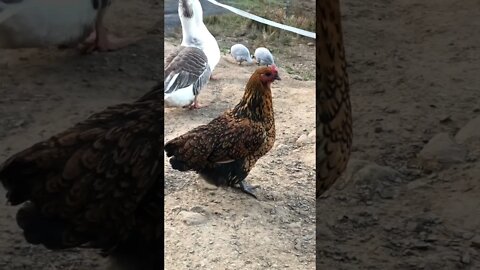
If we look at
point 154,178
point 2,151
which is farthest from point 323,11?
point 2,151

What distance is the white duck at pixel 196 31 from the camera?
1.48 meters

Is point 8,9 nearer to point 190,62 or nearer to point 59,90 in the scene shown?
point 59,90

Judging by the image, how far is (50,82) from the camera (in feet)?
5.52

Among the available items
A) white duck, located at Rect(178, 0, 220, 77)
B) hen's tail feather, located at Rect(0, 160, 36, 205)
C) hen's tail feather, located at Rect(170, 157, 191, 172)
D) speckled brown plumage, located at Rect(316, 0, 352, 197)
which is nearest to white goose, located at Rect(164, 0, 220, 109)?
white duck, located at Rect(178, 0, 220, 77)

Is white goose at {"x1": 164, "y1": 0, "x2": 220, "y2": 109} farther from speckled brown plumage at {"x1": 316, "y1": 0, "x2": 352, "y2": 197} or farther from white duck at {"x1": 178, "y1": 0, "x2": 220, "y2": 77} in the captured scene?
speckled brown plumage at {"x1": 316, "y1": 0, "x2": 352, "y2": 197}

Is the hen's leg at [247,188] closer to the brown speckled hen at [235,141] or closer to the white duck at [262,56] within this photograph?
the brown speckled hen at [235,141]

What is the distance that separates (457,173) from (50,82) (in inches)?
40.7

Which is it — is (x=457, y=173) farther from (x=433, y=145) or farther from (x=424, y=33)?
(x=424, y=33)

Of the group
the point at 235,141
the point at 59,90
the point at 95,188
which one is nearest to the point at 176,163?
the point at 235,141

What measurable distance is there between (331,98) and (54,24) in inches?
25.8

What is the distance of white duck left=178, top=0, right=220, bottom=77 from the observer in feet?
4.86

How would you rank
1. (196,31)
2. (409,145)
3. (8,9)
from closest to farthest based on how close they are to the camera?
(196,31), (8,9), (409,145)

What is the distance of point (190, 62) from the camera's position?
59.8 inches

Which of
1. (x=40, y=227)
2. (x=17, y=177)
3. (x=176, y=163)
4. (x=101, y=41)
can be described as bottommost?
(x=40, y=227)
